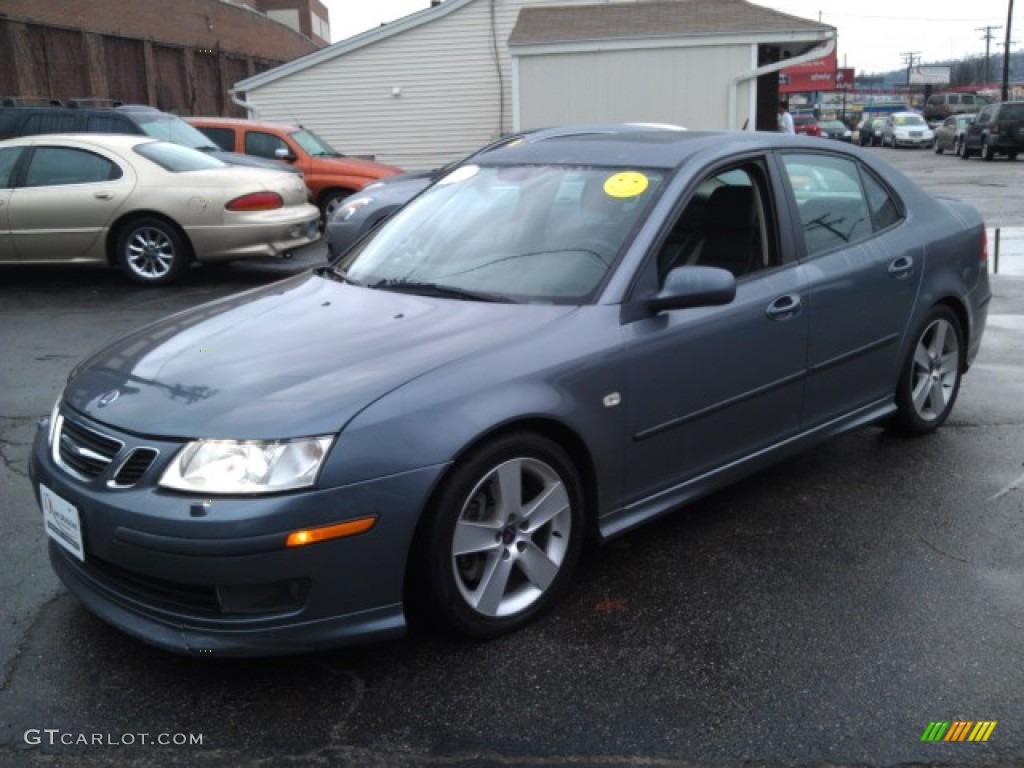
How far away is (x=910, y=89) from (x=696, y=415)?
106085 millimetres

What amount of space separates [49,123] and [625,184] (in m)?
10.9

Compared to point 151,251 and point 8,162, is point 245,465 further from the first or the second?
point 8,162

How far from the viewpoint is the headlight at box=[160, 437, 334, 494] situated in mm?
2822

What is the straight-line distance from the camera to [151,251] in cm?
1000

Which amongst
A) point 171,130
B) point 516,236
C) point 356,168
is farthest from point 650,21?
point 516,236

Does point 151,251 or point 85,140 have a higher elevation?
point 85,140

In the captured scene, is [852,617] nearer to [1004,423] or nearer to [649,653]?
[649,653]

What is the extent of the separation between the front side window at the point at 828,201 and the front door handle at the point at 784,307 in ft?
0.96

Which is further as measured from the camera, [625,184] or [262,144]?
[262,144]

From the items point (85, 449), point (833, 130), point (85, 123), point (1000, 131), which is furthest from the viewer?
point (833, 130)

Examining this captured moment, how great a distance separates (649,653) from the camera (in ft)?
10.6

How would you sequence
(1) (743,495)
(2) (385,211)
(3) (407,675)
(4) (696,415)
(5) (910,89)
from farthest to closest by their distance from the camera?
(5) (910,89), (2) (385,211), (1) (743,495), (4) (696,415), (3) (407,675)

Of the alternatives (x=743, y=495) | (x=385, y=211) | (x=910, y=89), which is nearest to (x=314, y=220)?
(x=385, y=211)

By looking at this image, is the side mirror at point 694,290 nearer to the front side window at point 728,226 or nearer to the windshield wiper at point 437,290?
the front side window at point 728,226
